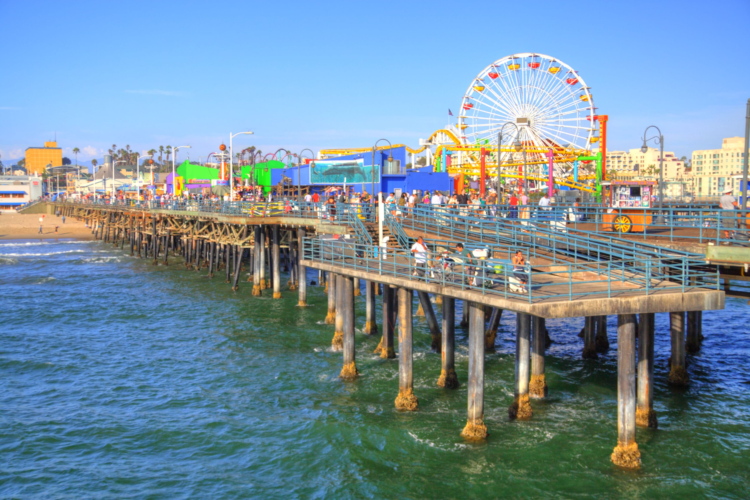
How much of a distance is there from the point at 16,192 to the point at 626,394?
131500 millimetres

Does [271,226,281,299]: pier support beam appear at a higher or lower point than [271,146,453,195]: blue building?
lower

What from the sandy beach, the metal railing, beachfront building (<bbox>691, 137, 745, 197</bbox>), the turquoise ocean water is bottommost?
the turquoise ocean water

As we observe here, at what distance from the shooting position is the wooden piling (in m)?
18.0

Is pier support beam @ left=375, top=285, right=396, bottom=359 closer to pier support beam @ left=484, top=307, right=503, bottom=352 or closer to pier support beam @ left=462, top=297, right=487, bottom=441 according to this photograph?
pier support beam @ left=484, top=307, right=503, bottom=352

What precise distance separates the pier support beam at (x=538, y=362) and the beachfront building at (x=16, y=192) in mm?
121472

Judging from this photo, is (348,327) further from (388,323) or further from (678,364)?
(678,364)

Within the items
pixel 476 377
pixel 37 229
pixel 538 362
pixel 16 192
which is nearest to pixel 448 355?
pixel 538 362

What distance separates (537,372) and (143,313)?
19.6 meters

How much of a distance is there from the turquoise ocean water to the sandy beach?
5118 centimetres

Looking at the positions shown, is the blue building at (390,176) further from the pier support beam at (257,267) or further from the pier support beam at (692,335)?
the pier support beam at (692,335)

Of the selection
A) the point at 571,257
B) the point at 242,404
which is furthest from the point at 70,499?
the point at 571,257

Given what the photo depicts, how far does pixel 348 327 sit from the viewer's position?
59.3 ft

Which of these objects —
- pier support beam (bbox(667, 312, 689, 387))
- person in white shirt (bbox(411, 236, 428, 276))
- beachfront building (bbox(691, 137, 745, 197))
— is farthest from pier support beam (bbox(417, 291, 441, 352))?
beachfront building (bbox(691, 137, 745, 197))

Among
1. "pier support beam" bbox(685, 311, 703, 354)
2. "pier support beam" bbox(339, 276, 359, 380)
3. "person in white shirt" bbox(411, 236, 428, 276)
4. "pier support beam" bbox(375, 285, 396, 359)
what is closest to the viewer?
"person in white shirt" bbox(411, 236, 428, 276)
